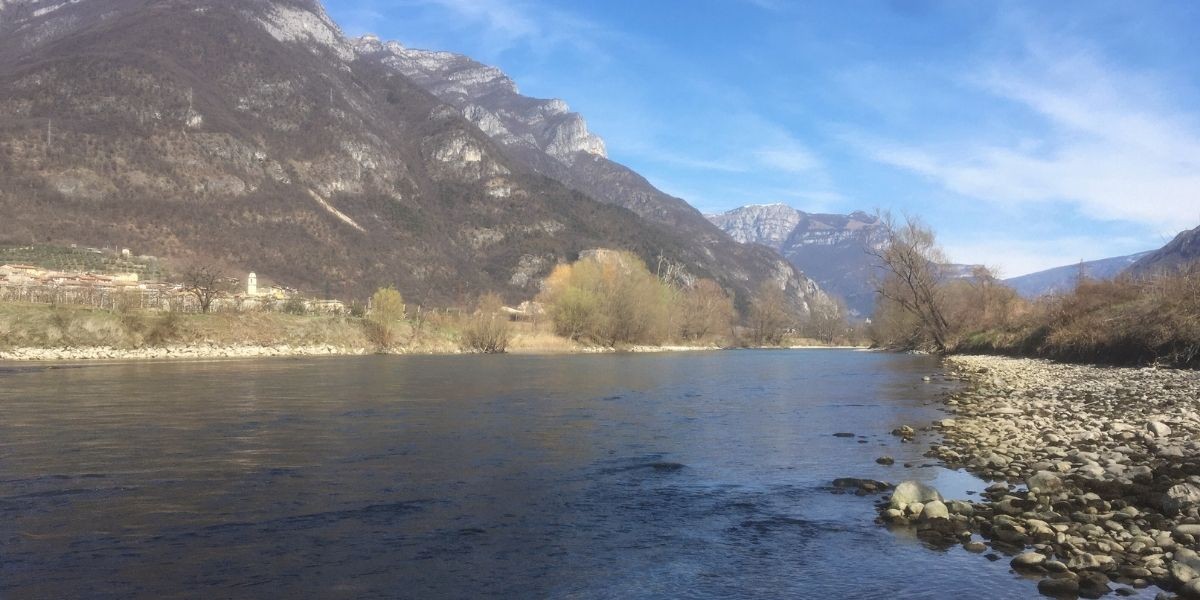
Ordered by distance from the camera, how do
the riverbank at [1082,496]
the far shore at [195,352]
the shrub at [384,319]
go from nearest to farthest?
the riverbank at [1082,496], the far shore at [195,352], the shrub at [384,319]

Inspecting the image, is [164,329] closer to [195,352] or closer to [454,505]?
[195,352]

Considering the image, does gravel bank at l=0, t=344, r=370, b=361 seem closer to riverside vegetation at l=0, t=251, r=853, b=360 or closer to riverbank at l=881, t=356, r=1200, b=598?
riverside vegetation at l=0, t=251, r=853, b=360

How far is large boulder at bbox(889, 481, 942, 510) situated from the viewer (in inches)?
371

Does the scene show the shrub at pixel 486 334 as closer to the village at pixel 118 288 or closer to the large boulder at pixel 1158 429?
the village at pixel 118 288

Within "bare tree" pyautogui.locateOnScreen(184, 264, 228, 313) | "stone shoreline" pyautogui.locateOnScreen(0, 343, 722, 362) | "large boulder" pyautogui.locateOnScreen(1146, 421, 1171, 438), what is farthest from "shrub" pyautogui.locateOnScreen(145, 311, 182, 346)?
"large boulder" pyautogui.locateOnScreen(1146, 421, 1171, 438)

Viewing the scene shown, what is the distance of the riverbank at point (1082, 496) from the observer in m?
6.82

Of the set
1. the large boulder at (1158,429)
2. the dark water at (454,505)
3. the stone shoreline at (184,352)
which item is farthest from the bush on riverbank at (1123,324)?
the stone shoreline at (184,352)

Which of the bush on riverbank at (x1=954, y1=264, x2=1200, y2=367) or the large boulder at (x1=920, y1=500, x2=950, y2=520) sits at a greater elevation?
the bush on riverbank at (x1=954, y1=264, x2=1200, y2=367)

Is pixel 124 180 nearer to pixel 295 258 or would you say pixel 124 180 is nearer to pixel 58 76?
pixel 295 258

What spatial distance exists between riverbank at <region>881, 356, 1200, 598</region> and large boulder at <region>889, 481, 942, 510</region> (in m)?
0.02

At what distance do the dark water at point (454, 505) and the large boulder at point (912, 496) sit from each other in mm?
507

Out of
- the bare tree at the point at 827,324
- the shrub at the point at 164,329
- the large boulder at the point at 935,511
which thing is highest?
the bare tree at the point at 827,324

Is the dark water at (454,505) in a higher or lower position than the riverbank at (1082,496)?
lower

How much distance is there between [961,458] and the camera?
500 inches
